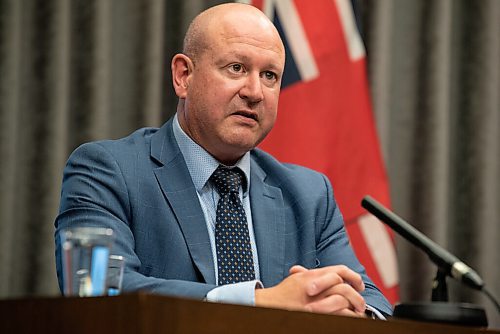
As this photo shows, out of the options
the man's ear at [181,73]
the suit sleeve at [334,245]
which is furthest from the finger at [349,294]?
the man's ear at [181,73]

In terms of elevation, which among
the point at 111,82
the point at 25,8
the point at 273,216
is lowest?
the point at 273,216

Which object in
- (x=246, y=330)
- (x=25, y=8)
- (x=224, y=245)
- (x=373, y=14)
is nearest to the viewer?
(x=246, y=330)

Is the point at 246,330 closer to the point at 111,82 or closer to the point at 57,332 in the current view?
Result: the point at 57,332

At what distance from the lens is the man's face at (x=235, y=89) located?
268cm

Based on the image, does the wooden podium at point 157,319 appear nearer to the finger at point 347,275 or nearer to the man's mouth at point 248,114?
the finger at point 347,275

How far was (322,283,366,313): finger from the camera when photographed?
6.72ft

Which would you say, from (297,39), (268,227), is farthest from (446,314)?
(297,39)

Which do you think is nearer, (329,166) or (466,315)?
(466,315)

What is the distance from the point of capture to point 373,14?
13.3ft

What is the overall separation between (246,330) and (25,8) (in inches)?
97.4

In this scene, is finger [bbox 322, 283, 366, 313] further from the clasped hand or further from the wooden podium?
the wooden podium

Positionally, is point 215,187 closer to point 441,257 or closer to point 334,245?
point 334,245

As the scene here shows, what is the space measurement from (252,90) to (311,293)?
2.72ft

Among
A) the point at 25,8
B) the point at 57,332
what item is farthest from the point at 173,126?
the point at 57,332
